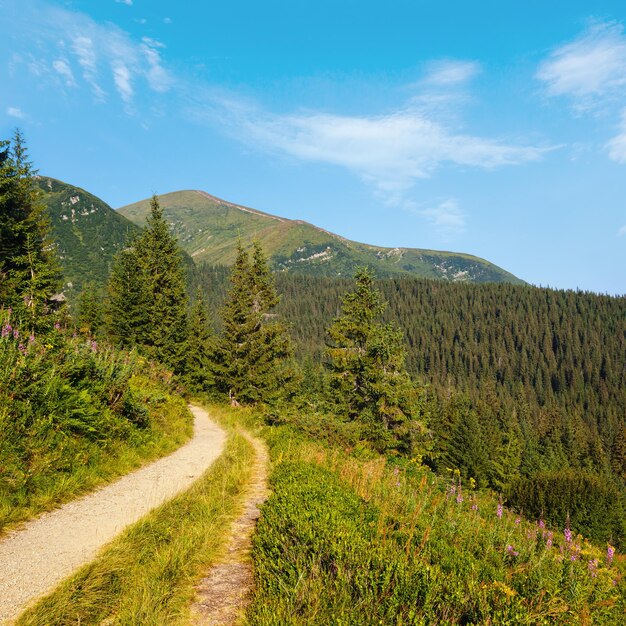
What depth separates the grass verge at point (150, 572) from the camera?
3.23 metres

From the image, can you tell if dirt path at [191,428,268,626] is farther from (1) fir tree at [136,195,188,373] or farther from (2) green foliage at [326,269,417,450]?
(1) fir tree at [136,195,188,373]

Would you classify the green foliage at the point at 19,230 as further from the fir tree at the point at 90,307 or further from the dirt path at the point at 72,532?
the dirt path at the point at 72,532

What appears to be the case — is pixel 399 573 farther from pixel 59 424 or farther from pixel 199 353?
pixel 199 353

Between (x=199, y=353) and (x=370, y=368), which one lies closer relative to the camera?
(x=370, y=368)

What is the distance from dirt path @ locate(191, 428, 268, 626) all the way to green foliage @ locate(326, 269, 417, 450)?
47.0ft

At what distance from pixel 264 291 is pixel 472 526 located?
2674 centimetres

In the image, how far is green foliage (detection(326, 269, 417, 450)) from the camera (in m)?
21.7

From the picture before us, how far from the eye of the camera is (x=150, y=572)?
156 inches

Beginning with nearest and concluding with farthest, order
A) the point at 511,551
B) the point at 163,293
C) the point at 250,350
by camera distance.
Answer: the point at 511,551 → the point at 250,350 → the point at 163,293

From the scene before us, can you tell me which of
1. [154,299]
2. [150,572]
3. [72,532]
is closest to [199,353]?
[154,299]

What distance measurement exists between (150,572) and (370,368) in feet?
63.7

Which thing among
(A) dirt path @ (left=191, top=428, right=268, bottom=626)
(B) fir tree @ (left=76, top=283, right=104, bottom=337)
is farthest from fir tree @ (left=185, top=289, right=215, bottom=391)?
(A) dirt path @ (left=191, top=428, right=268, bottom=626)

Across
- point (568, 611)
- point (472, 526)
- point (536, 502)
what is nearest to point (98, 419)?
point (472, 526)

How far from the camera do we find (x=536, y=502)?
21.2 metres
